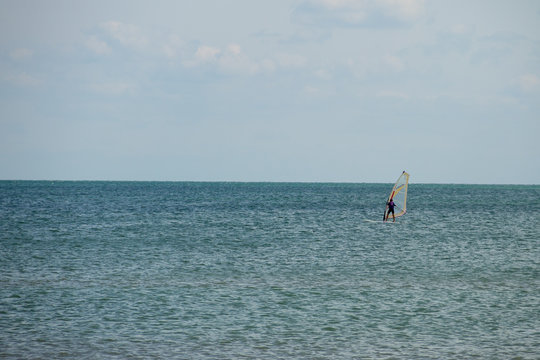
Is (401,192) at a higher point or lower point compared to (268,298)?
higher

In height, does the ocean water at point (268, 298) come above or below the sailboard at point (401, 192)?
below

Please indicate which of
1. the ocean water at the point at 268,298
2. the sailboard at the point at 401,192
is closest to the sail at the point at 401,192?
the sailboard at the point at 401,192

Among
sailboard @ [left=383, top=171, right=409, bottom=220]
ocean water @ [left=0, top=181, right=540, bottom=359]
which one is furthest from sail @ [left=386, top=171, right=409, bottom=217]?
ocean water @ [left=0, top=181, right=540, bottom=359]

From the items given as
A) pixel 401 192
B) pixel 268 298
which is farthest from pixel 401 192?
pixel 268 298

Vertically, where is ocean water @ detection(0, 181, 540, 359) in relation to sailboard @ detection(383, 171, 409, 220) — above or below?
below

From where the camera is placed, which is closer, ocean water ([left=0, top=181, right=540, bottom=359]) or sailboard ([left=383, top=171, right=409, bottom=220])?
ocean water ([left=0, top=181, right=540, bottom=359])

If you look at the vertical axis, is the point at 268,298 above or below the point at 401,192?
below

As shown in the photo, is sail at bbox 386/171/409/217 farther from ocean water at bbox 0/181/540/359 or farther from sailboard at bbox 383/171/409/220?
ocean water at bbox 0/181/540/359

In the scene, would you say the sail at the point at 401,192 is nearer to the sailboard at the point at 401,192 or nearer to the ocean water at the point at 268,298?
the sailboard at the point at 401,192

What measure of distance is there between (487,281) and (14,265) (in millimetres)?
25897

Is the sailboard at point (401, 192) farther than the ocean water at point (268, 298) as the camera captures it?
Yes

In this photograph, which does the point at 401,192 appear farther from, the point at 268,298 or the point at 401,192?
the point at 268,298

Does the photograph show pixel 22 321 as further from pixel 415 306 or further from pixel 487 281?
pixel 487 281

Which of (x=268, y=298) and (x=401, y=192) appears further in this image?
(x=401, y=192)
